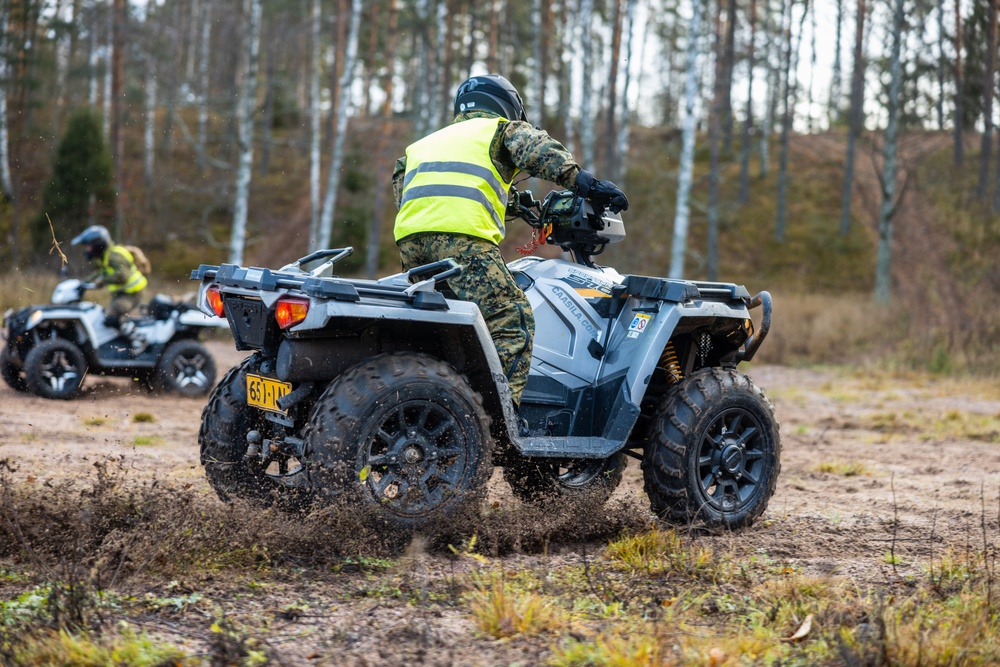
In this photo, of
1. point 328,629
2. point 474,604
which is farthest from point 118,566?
point 474,604

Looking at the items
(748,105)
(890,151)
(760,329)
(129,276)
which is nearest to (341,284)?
(760,329)

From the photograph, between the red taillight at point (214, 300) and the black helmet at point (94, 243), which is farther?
the black helmet at point (94, 243)

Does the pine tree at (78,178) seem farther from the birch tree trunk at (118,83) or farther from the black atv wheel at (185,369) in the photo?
the black atv wheel at (185,369)

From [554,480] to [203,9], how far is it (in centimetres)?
3824

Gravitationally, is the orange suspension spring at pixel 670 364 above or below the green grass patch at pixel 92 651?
above

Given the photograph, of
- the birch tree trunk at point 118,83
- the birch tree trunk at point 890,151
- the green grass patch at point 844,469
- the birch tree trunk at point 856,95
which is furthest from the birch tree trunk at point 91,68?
the green grass patch at point 844,469

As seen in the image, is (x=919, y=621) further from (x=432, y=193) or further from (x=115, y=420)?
(x=115, y=420)

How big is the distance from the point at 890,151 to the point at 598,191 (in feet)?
74.8

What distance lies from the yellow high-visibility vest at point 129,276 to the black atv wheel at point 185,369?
828 millimetres

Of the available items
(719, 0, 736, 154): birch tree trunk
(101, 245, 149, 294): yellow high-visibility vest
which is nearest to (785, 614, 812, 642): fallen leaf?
(101, 245, 149, 294): yellow high-visibility vest

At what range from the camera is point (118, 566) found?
3.62 metres

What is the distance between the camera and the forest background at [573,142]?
2209 centimetres

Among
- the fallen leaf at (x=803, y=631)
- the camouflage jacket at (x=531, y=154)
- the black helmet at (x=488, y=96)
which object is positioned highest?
the black helmet at (x=488, y=96)

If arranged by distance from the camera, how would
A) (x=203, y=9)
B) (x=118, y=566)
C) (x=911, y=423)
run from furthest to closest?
(x=203, y=9) < (x=911, y=423) < (x=118, y=566)
